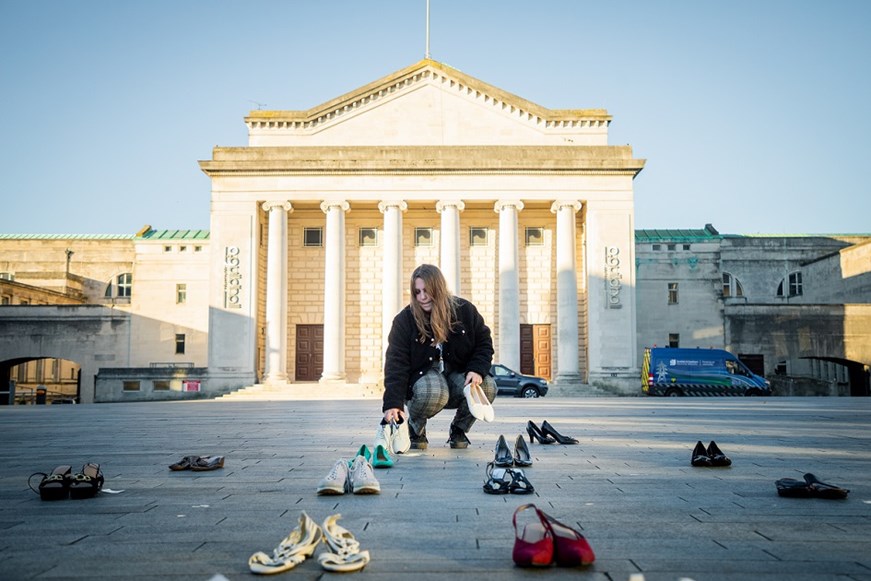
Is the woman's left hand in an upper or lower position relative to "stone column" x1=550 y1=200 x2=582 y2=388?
lower

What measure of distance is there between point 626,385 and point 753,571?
35136mm

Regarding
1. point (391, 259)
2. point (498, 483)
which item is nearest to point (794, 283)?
point (391, 259)

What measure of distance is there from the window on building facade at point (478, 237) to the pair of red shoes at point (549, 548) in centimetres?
Result: 3923

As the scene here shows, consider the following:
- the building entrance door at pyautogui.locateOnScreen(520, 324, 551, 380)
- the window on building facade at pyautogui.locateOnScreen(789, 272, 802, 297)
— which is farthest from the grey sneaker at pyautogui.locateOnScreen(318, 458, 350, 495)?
the window on building facade at pyautogui.locateOnScreen(789, 272, 802, 297)

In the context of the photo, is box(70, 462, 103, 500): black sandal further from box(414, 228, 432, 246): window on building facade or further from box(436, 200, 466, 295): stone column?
box(414, 228, 432, 246): window on building facade

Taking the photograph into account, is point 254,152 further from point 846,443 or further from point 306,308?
point 846,443

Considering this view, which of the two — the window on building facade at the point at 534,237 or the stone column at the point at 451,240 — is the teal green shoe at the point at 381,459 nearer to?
the stone column at the point at 451,240

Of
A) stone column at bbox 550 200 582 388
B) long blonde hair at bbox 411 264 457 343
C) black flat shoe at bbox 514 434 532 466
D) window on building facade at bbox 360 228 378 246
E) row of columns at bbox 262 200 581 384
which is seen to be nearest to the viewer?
black flat shoe at bbox 514 434 532 466

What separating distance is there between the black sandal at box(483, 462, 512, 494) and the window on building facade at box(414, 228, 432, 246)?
121ft

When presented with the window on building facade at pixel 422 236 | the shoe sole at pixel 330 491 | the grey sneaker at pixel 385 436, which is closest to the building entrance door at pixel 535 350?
the window on building facade at pixel 422 236

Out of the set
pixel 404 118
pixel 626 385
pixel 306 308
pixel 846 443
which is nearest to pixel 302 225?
pixel 306 308

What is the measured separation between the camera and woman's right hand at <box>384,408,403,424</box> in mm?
7633

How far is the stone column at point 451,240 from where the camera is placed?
38875 millimetres

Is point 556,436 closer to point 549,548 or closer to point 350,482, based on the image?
point 350,482
